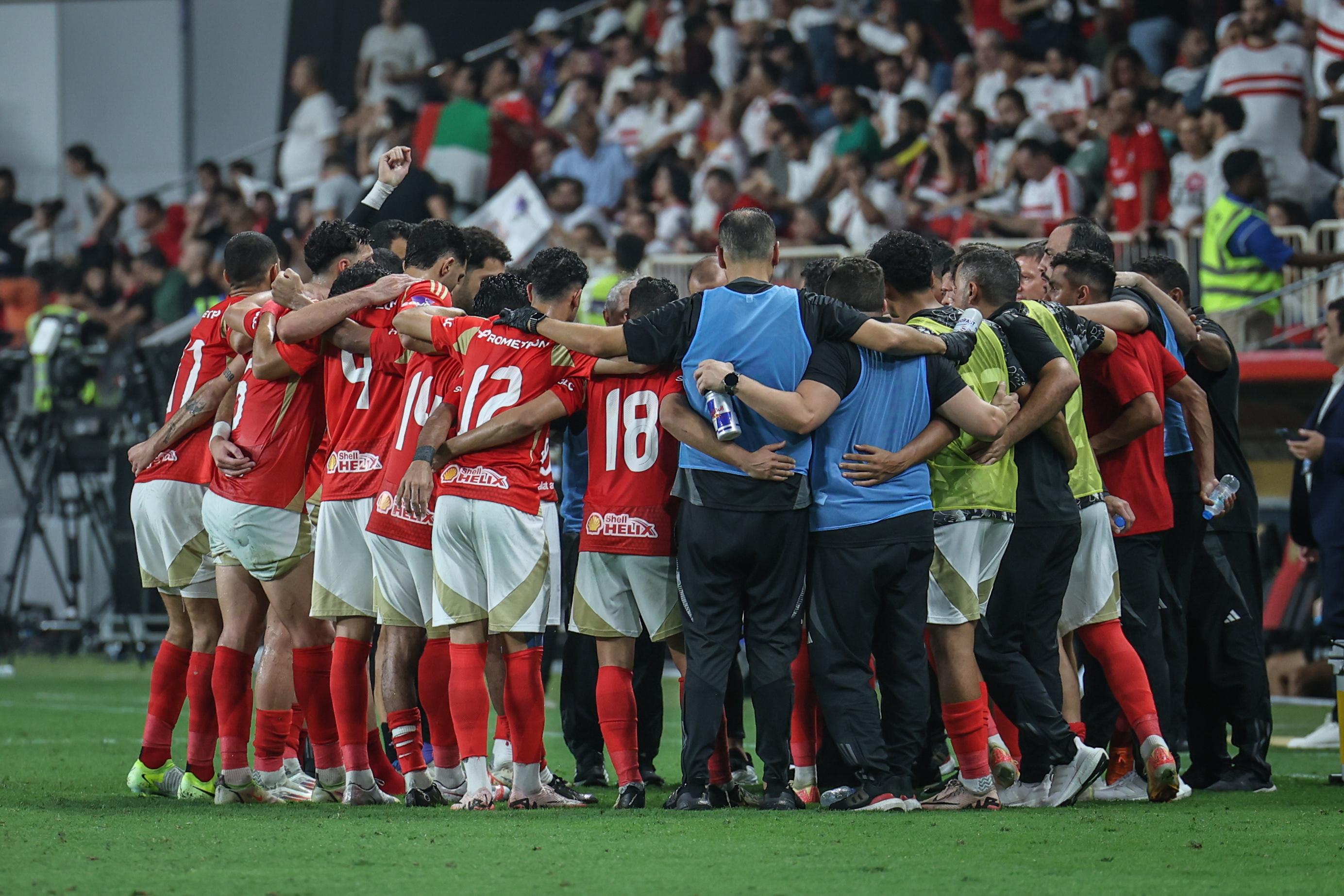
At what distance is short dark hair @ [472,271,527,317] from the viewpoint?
→ 275 inches

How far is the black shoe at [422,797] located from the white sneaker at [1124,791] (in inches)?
103

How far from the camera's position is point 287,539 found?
6723 mm

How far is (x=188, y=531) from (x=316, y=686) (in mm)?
976

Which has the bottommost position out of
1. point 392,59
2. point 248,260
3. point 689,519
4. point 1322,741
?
point 1322,741

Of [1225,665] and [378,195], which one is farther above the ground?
[378,195]

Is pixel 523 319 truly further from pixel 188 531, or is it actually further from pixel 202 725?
pixel 202 725

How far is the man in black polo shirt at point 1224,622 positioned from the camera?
7.10 metres

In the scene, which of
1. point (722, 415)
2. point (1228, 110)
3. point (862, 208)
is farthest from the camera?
point (862, 208)

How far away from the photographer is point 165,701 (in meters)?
6.94

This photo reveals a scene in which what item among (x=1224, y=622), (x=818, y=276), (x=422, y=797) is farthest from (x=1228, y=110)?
(x=422, y=797)

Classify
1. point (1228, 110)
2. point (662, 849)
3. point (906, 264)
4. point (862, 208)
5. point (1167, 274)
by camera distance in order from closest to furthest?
point (662, 849), point (906, 264), point (1167, 274), point (1228, 110), point (862, 208)

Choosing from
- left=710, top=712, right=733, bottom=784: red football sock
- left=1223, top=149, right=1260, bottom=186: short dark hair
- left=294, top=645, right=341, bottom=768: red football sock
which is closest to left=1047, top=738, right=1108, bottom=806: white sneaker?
left=710, top=712, right=733, bottom=784: red football sock

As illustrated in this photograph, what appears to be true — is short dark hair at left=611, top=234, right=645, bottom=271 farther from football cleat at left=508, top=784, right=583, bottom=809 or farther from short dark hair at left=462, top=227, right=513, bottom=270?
football cleat at left=508, top=784, right=583, bottom=809

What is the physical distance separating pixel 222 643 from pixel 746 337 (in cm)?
250
